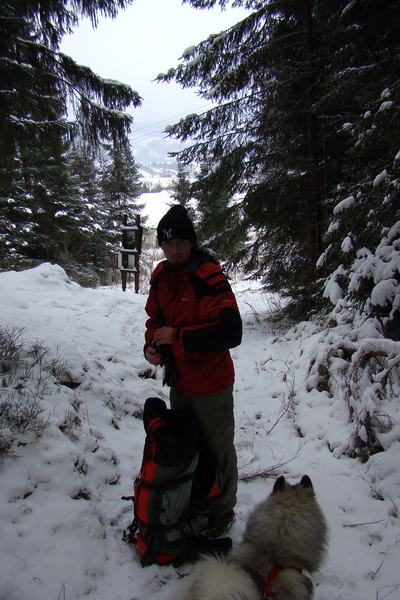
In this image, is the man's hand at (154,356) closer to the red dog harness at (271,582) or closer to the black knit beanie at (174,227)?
the black knit beanie at (174,227)

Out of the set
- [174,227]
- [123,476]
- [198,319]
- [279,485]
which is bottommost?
[123,476]

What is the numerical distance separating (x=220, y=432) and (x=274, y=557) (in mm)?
823

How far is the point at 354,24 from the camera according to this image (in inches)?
185

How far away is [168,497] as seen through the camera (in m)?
2.11

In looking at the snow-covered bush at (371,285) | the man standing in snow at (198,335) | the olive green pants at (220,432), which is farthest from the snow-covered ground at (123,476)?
the man standing in snow at (198,335)

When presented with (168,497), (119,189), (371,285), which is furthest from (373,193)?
(119,189)

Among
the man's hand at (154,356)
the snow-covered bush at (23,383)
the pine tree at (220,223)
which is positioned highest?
the pine tree at (220,223)

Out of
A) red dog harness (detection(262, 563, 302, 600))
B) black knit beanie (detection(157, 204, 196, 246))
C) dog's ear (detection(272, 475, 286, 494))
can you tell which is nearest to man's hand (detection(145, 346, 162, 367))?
black knit beanie (detection(157, 204, 196, 246))

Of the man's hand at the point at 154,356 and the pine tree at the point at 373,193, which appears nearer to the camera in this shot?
the man's hand at the point at 154,356

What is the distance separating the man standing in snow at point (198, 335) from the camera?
2111mm

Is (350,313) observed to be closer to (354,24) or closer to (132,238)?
(354,24)

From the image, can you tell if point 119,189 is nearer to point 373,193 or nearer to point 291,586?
point 373,193

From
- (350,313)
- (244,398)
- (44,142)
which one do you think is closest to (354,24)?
(350,313)

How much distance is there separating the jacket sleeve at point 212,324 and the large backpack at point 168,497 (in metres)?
0.62
